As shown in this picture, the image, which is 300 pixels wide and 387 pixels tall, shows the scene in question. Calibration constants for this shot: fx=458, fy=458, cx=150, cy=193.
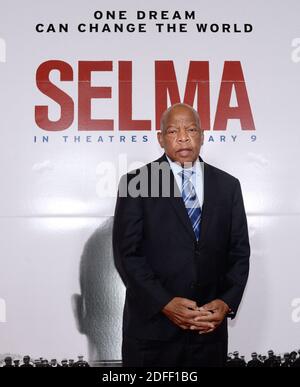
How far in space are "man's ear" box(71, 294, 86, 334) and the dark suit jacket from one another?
315 mm

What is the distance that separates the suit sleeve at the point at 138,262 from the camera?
4.94 ft

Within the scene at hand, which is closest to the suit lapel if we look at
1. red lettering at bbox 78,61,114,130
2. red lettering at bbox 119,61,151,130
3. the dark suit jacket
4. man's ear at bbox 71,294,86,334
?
the dark suit jacket

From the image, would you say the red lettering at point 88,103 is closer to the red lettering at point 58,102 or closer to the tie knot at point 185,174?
the red lettering at point 58,102

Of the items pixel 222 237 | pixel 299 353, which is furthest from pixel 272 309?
pixel 222 237

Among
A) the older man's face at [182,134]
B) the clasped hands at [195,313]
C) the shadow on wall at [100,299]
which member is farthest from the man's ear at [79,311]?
the older man's face at [182,134]

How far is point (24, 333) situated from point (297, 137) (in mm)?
1391

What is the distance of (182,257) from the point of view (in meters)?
1.55

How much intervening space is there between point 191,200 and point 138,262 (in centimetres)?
30

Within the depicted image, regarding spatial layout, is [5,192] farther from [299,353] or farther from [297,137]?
[299,353]

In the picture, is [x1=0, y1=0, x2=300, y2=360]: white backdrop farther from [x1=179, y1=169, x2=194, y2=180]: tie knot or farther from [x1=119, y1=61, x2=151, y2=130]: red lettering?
[x1=179, y1=169, x2=194, y2=180]: tie knot

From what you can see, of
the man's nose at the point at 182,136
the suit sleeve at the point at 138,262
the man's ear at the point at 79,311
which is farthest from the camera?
the man's ear at the point at 79,311

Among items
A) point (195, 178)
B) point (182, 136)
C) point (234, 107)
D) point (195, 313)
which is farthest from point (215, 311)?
point (234, 107)

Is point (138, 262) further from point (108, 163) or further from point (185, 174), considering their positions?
point (108, 163)

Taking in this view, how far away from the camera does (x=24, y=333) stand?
1.88 m
